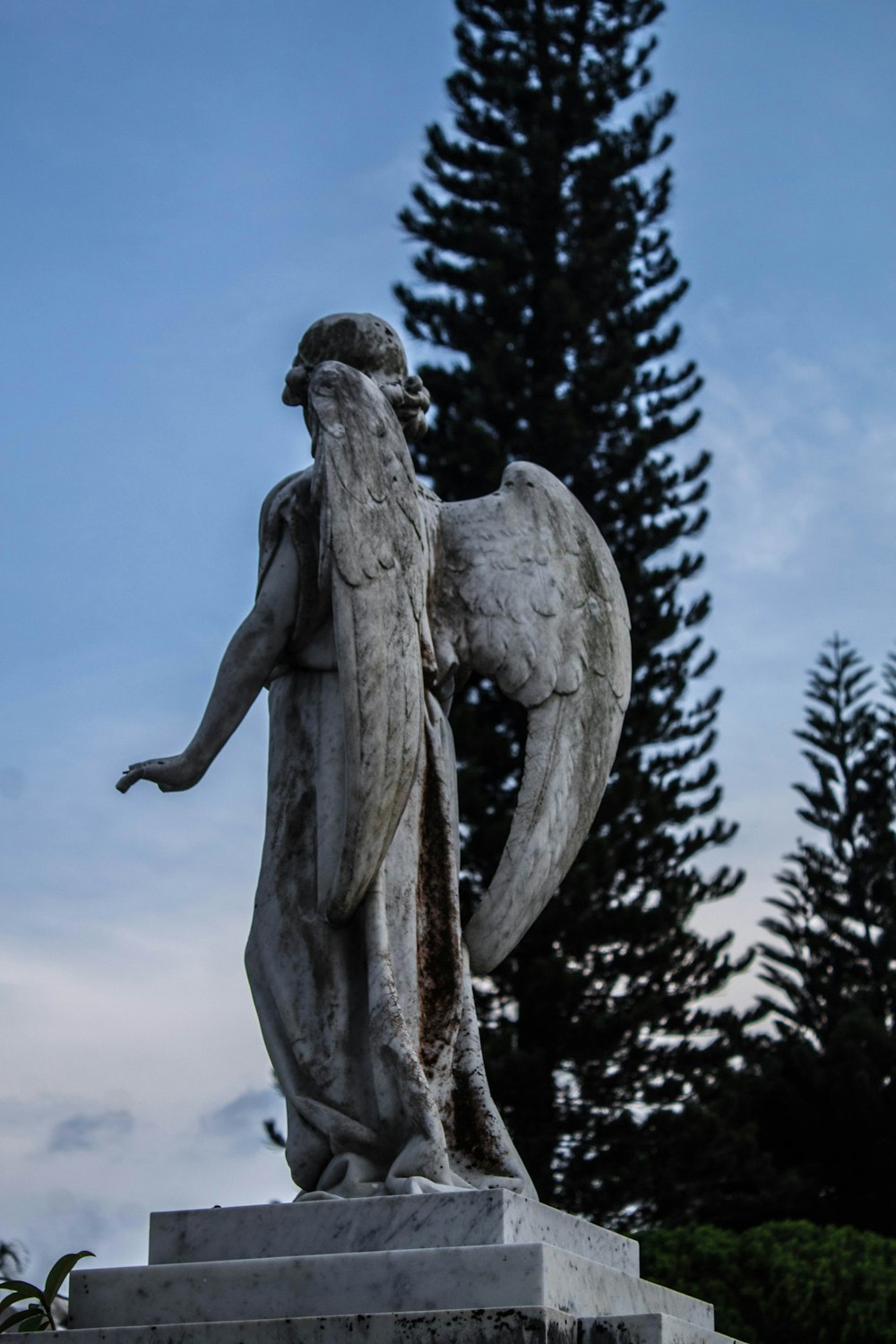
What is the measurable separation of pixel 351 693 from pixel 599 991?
1345cm

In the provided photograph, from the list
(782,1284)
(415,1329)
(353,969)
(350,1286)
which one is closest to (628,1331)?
(415,1329)

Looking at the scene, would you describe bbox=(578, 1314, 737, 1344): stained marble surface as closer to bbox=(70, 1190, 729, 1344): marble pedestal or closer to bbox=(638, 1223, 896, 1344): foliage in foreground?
bbox=(70, 1190, 729, 1344): marble pedestal

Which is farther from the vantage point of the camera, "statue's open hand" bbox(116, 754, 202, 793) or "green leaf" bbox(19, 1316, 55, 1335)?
"statue's open hand" bbox(116, 754, 202, 793)

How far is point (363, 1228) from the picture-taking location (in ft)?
12.0

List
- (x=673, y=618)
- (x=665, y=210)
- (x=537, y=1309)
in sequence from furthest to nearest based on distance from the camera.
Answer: (x=665, y=210) < (x=673, y=618) < (x=537, y=1309)

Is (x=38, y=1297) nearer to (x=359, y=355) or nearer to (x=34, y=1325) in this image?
(x=34, y=1325)

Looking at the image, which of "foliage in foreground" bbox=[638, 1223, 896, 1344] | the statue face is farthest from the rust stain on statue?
"foliage in foreground" bbox=[638, 1223, 896, 1344]

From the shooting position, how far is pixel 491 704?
1802 centimetres

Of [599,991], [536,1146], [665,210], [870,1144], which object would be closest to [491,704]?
[599,991]

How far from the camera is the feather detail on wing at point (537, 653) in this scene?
441cm

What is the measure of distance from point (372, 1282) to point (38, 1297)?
90 cm

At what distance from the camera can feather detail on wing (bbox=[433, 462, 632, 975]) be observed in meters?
4.41

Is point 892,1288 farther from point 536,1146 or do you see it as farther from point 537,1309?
point 537,1309

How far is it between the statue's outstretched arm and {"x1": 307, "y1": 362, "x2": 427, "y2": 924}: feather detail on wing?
0.15 meters
